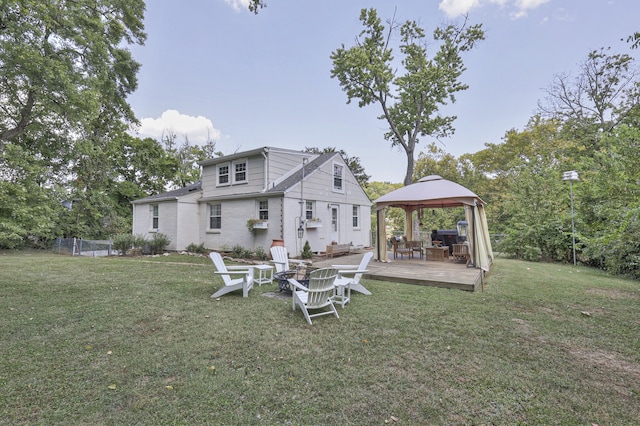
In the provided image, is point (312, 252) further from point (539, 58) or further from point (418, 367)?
point (539, 58)

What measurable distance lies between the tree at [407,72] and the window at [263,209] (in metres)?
8.41

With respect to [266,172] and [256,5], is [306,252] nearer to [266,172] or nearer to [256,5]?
[266,172]

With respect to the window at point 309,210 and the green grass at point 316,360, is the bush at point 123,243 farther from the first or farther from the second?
the window at point 309,210

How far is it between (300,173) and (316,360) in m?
11.5

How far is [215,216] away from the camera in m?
14.8

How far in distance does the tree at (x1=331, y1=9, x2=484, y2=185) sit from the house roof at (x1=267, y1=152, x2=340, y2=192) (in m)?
5.09

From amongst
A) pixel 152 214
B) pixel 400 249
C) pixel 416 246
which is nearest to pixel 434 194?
pixel 400 249

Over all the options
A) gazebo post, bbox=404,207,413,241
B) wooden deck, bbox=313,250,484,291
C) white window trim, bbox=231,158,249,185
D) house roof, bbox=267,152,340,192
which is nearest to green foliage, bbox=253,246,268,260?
house roof, bbox=267,152,340,192

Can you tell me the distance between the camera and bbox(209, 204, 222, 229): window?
14.6 m

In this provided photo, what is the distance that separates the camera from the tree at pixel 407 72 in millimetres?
16516

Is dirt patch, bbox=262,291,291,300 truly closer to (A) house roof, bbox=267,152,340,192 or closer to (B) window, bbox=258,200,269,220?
(A) house roof, bbox=267,152,340,192

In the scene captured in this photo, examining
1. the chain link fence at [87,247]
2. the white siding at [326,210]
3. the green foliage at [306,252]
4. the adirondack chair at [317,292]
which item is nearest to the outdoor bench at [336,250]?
the green foliage at [306,252]

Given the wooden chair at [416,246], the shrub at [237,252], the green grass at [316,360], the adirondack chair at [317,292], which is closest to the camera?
the green grass at [316,360]

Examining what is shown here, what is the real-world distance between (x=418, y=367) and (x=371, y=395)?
0.79m
